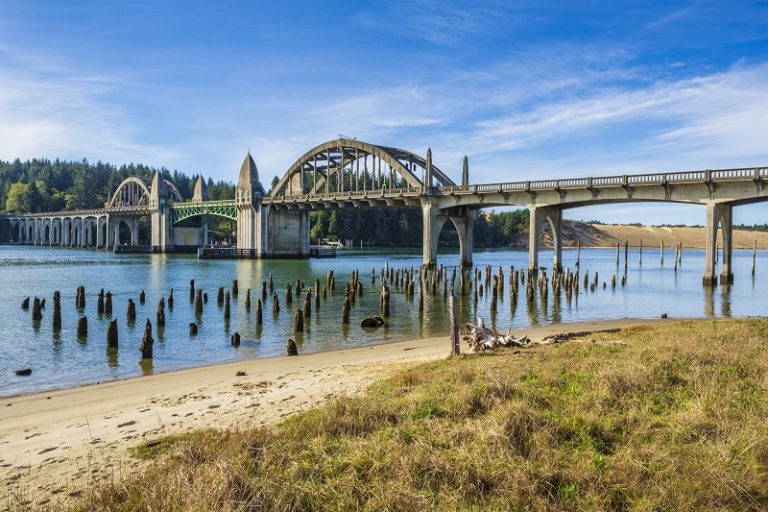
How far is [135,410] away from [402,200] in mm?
60380

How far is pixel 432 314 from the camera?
3116 cm

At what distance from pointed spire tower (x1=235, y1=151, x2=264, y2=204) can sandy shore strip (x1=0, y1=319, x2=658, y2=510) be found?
79.8 meters

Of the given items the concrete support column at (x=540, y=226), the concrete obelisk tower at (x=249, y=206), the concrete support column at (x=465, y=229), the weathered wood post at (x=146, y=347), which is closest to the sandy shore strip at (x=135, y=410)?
the weathered wood post at (x=146, y=347)

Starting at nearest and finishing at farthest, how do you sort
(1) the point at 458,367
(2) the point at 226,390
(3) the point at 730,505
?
(3) the point at 730,505, (1) the point at 458,367, (2) the point at 226,390

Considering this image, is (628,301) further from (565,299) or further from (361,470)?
(361,470)

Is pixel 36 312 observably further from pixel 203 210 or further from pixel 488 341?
pixel 203 210

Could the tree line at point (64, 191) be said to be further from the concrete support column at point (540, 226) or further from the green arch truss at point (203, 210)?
the concrete support column at point (540, 226)

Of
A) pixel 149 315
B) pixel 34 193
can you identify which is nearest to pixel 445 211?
pixel 149 315

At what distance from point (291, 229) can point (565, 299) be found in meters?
65.1

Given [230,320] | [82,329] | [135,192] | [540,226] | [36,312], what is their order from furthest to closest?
[135,192] < [540,226] < [230,320] < [36,312] < [82,329]

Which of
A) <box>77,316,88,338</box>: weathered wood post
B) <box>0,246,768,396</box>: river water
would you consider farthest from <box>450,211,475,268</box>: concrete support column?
<box>77,316,88,338</box>: weathered wood post

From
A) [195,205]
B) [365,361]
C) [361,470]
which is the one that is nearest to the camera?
[361,470]

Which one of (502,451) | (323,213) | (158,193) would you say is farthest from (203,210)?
(502,451)

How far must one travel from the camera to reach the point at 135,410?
11359 mm
